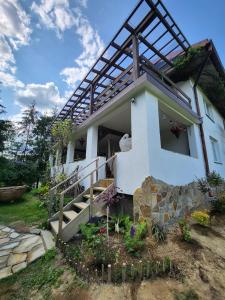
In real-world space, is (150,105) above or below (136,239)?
above

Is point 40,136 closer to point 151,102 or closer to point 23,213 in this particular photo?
point 23,213

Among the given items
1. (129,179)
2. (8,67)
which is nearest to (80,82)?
(8,67)

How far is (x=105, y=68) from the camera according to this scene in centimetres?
596

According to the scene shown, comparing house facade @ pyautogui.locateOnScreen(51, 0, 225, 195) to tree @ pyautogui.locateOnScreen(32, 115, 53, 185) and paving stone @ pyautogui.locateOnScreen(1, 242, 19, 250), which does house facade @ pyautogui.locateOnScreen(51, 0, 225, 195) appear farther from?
tree @ pyautogui.locateOnScreen(32, 115, 53, 185)

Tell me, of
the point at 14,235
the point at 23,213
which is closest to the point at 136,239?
the point at 14,235

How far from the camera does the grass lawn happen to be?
15.7 ft

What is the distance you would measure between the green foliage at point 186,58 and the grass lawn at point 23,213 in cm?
801

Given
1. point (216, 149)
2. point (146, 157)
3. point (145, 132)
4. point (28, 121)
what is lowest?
point (146, 157)

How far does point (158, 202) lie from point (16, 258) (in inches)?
128

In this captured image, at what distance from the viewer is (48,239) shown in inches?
136

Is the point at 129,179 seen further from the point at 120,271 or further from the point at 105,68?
the point at 105,68

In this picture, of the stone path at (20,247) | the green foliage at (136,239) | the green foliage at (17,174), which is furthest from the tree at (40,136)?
the green foliage at (136,239)

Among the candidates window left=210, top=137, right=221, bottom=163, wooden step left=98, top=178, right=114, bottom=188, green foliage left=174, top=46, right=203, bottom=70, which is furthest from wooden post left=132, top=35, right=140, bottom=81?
window left=210, top=137, right=221, bottom=163

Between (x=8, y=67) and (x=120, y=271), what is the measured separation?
956 cm
